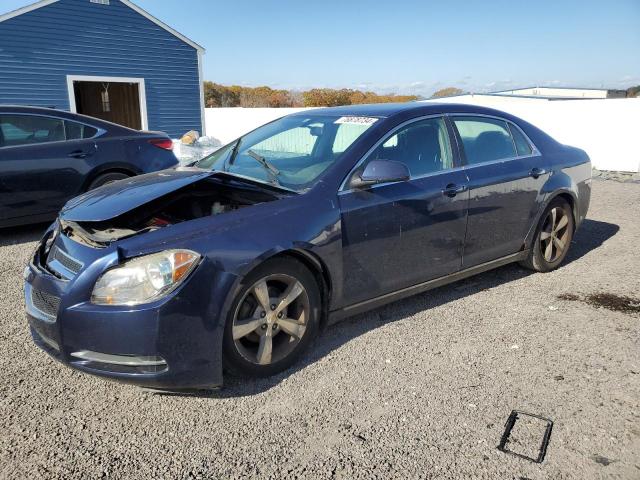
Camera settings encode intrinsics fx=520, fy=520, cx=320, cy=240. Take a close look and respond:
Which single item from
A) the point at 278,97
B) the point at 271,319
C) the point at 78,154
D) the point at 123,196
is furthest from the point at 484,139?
the point at 278,97

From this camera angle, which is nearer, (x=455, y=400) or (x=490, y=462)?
(x=490, y=462)

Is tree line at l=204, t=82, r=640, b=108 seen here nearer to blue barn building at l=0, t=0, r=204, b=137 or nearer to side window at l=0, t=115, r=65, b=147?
blue barn building at l=0, t=0, r=204, b=137

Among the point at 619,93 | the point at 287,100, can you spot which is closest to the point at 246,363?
the point at 619,93

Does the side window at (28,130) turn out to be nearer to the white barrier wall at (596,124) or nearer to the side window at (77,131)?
the side window at (77,131)

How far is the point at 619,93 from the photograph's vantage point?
28.1 m

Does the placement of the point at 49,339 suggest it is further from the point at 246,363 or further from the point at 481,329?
the point at 481,329

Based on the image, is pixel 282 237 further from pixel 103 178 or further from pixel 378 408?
pixel 103 178

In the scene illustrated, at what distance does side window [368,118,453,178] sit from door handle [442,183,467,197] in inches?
6.0

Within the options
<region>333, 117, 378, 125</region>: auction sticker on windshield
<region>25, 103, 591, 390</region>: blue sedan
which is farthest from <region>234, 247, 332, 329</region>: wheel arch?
<region>333, 117, 378, 125</region>: auction sticker on windshield

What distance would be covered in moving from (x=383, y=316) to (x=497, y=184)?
1.40 meters

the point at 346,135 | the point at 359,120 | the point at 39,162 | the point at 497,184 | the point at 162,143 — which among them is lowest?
the point at 497,184

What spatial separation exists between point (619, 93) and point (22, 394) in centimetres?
3212

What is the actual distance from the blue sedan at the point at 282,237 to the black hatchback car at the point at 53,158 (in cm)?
261

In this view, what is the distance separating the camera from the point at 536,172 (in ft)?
14.8
